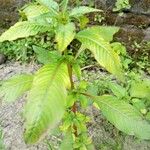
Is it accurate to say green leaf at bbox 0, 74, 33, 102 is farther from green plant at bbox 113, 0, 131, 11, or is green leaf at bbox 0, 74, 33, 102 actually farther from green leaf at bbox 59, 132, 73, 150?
green plant at bbox 113, 0, 131, 11

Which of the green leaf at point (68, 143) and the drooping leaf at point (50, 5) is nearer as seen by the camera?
the drooping leaf at point (50, 5)

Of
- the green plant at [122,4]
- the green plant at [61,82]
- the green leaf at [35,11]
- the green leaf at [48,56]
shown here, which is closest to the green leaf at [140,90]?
the green plant at [61,82]

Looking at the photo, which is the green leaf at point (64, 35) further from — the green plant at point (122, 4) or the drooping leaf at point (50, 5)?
the green plant at point (122, 4)

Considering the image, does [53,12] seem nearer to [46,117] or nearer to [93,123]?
[46,117]


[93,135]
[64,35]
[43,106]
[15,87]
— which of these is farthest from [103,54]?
[93,135]

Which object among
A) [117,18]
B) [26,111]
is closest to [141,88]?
[26,111]

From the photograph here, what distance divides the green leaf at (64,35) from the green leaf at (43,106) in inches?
5.7

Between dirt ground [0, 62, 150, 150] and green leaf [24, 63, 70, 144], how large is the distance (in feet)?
3.65

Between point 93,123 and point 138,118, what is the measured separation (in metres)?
0.90

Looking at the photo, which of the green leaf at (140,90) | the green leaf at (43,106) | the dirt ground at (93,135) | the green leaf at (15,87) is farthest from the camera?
the dirt ground at (93,135)

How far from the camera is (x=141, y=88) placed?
256 centimetres

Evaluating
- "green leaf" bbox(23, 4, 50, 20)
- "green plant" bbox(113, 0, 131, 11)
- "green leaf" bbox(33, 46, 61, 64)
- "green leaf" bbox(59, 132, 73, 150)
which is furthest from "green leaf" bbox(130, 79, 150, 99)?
"green plant" bbox(113, 0, 131, 11)

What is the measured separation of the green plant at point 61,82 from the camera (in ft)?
5.70

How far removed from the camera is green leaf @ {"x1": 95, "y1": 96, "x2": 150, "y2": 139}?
2.13 metres
